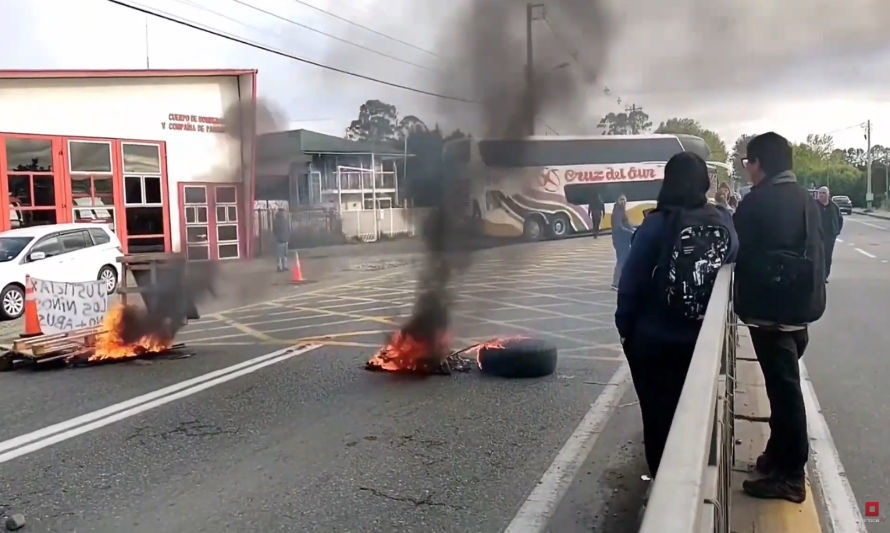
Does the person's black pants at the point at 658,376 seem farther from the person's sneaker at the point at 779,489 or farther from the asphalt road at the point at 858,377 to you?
the asphalt road at the point at 858,377

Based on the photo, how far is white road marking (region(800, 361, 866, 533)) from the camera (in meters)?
3.08

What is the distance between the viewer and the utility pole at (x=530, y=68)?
5.58 m

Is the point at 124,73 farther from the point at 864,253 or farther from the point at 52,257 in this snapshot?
the point at 864,253

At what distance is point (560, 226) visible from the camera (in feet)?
79.6

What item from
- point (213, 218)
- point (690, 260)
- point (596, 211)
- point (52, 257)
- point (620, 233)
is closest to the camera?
point (690, 260)

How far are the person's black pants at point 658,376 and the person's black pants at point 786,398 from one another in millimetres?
417

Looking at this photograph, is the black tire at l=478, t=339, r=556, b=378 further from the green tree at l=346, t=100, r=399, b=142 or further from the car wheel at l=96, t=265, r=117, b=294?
the car wheel at l=96, t=265, r=117, b=294

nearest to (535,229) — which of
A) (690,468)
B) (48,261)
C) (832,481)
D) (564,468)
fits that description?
(48,261)

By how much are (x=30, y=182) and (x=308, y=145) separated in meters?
5.97

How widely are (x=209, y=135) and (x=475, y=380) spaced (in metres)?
13.4

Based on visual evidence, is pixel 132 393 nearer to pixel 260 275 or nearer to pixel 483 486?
pixel 483 486

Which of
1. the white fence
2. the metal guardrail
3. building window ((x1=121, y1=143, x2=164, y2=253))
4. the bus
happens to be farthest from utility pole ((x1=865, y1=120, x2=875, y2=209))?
the metal guardrail

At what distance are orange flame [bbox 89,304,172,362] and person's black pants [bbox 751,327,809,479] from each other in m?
6.07

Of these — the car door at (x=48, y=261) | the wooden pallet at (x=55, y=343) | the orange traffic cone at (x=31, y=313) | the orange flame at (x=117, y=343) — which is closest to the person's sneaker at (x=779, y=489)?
the orange flame at (x=117, y=343)
